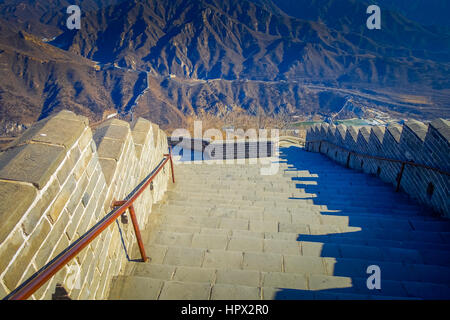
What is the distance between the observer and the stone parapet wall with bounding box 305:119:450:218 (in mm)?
3592

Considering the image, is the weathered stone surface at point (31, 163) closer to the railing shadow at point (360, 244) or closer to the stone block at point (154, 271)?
the stone block at point (154, 271)

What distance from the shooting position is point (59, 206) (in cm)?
155

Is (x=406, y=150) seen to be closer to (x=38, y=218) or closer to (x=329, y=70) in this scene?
(x=38, y=218)

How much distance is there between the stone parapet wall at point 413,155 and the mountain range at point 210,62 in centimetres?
5562

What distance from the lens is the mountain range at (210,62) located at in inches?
2717

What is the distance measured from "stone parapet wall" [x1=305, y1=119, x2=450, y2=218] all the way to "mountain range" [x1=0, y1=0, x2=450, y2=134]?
55.6 m

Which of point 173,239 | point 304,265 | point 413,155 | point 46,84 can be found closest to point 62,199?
point 173,239

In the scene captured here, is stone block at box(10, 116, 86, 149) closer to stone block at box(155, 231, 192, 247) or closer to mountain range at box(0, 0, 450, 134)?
stone block at box(155, 231, 192, 247)

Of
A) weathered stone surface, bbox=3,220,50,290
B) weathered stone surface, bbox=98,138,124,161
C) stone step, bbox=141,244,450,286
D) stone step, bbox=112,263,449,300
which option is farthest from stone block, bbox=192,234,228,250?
weathered stone surface, bbox=3,220,50,290

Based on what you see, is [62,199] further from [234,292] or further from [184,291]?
[234,292]

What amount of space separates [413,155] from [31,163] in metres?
5.73

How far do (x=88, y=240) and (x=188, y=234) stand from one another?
1.51m

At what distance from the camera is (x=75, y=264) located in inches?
65.5

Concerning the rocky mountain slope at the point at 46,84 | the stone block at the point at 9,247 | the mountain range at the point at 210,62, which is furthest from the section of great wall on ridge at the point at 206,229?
the rocky mountain slope at the point at 46,84
